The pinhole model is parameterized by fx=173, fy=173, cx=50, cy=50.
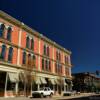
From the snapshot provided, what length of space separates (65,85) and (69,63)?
8.63 m

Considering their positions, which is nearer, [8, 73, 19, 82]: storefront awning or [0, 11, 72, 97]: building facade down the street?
[8, 73, 19, 82]: storefront awning

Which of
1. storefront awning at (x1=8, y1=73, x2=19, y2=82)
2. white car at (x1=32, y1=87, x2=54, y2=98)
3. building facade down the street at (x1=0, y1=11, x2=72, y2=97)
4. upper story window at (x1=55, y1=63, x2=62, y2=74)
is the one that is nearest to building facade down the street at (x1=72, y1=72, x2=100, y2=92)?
upper story window at (x1=55, y1=63, x2=62, y2=74)

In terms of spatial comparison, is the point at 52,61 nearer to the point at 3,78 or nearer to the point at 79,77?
the point at 3,78

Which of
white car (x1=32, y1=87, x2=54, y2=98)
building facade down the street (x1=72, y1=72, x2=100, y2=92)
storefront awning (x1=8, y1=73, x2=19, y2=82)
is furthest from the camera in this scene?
building facade down the street (x1=72, y1=72, x2=100, y2=92)

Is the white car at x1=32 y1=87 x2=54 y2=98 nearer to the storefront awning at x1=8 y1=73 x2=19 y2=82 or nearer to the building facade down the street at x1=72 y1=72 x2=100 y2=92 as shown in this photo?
the storefront awning at x1=8 y1=73 x2=19 y2=82

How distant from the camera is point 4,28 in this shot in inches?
1250

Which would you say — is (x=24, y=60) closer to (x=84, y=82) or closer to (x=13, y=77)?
(x=13, y=77)

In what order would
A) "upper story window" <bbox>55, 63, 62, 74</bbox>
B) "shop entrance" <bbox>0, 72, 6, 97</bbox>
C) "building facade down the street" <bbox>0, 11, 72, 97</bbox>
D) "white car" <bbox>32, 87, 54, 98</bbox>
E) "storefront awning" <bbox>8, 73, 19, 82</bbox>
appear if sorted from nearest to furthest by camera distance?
"white car" <bbox>32, 87, 54, 98</bbox>, "shop entrance" <bbox>0, 72, 6, 97</bbox>, "storefront awning" <bbox>8, 73, 19, 82</bbox>, "building facade down the street" <bbox>0, 11, 72, 97</bbox>, "upper story window" <bbox>55, 63, 62, 74</bbox>

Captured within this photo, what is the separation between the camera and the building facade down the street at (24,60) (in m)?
31.1

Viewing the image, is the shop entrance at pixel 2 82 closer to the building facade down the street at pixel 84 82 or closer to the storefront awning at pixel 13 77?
the storefront awning at pixel 13 77

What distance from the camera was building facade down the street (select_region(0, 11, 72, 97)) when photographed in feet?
102

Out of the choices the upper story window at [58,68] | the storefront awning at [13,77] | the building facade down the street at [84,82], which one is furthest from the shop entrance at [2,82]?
the building facade down the street at [84,82]

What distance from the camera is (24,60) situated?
118 ft

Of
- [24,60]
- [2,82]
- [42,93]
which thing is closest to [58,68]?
[24,60]
